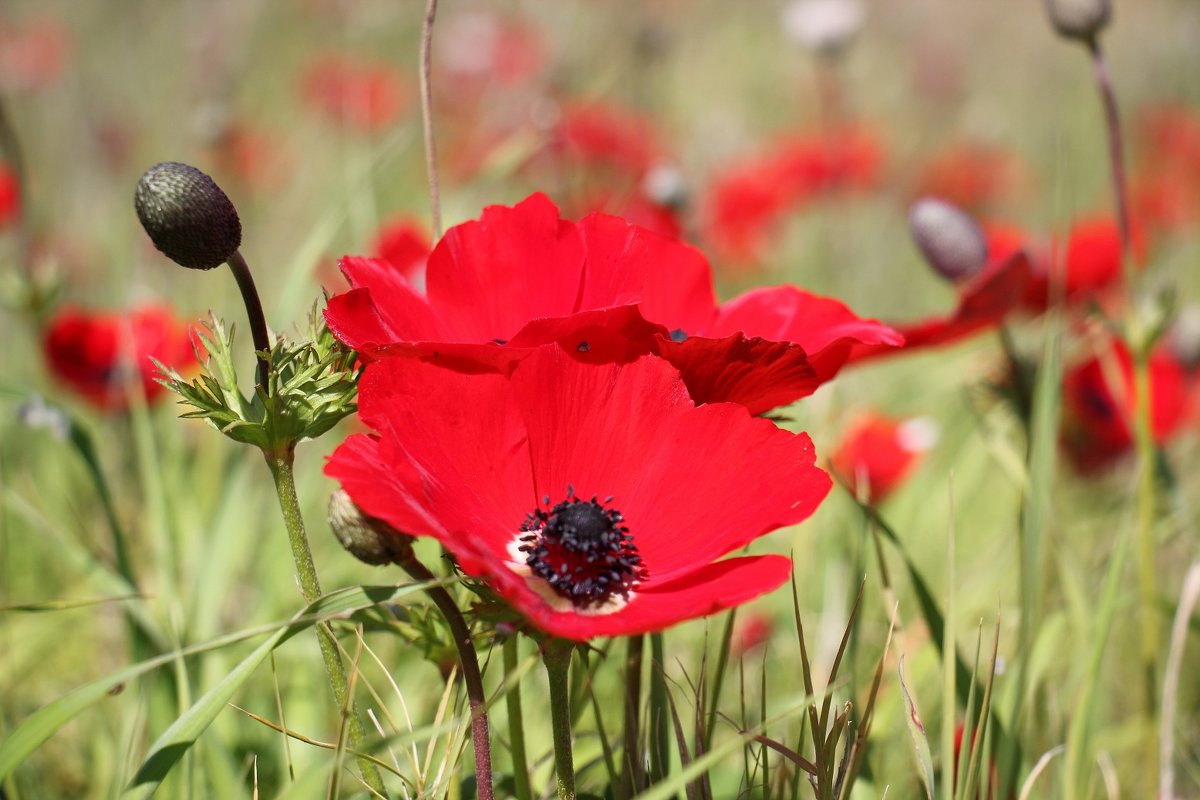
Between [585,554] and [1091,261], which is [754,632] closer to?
[1091,261]

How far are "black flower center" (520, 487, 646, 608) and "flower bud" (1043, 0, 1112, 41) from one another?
0.85 meters

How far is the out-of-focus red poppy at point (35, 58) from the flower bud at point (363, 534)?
381 cm

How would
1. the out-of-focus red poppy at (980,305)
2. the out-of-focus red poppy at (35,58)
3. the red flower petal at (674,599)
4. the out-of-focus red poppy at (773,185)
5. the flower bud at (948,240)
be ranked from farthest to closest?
the out-of-focus red poppy at (35,58), the out-of-focus red poppy at (773,185), the flower bud at (948,240), the out-of-focus red poppy at (980,305), the red flower petal at (674,599)

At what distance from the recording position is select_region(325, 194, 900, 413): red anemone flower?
2.13 feet

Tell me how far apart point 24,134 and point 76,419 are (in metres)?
3.74

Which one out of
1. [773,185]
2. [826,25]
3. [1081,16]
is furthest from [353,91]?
[1081,16]

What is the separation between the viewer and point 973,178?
3.27 m

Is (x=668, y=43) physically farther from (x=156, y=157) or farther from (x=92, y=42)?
(x=92, y=42)

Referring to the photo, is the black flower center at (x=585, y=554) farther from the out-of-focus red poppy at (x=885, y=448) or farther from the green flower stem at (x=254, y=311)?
the out-of-focus red poppy at (x=885, y=448)

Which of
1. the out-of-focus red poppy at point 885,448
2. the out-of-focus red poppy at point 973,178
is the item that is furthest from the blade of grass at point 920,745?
the out-of-focus red poppy at point 973,178

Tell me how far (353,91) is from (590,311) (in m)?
2.78

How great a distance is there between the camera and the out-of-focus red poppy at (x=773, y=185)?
2877 mm

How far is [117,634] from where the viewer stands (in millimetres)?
1526

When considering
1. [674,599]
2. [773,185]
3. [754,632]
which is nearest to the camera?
[674,599]
